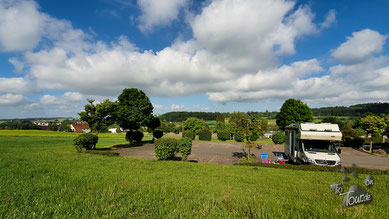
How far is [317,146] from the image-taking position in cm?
1162

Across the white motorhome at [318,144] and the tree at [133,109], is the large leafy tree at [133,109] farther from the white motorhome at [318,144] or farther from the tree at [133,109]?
the white motorhome at [318,144]

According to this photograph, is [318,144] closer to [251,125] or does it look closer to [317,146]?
[317,146]

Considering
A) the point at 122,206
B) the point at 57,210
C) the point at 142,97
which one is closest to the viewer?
the point at 57,210

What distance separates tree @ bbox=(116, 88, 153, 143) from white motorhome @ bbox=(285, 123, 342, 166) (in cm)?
1992

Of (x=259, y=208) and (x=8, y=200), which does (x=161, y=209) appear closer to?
(x=259, y=208)

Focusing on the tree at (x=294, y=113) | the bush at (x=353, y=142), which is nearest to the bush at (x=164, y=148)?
the bush at (x=353, y=142)

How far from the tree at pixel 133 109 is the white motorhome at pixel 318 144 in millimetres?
19919

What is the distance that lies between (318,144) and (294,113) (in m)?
32.6

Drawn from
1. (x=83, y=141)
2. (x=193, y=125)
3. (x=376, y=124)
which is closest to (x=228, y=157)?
(x=83, y=141)

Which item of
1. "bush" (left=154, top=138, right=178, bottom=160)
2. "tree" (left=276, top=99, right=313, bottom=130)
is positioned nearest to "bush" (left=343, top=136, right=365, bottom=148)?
"tree" (left=276, top=99, right=313, bottom=130)

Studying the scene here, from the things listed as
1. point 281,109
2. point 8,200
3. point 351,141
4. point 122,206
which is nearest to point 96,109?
point 8,200

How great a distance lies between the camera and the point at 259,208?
3297 mm

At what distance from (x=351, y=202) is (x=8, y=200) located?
6.57 meters

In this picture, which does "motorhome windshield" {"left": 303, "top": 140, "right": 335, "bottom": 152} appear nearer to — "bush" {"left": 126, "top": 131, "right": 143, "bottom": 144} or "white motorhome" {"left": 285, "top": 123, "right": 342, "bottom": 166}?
"white motorhome" {"left": 285, "top": 123, "right": 342, "bottom": 166}
